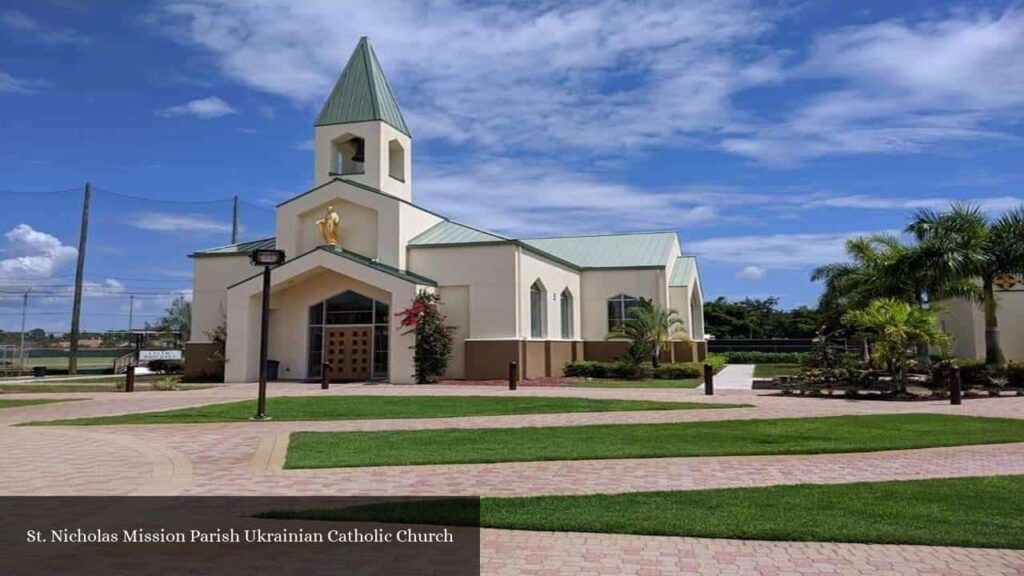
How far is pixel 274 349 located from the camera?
3120 centimetres

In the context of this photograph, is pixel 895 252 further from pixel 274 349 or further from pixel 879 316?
pixel 274 349

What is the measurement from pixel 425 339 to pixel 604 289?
12.2 metres

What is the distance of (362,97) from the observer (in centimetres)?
3372

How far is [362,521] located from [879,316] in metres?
19.1

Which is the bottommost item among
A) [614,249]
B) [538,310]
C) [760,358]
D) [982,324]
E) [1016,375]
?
[1016,375]

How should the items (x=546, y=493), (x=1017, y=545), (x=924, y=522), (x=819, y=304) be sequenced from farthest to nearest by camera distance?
(x=819, y=304), (x=546, y=493), (x=924, y=522), (x=1017, y=545)

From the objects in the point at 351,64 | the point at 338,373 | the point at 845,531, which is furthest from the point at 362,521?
the point at 351,64

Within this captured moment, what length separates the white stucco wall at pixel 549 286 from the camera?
3014 cm

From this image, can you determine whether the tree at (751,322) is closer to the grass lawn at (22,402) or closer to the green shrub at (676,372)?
the green shrub at (676,372)

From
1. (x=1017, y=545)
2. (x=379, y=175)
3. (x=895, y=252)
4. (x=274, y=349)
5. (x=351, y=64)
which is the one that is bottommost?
(x=1017, y=545)

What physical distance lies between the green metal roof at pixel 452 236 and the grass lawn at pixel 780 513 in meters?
22.5

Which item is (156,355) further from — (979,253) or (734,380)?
(979,253)

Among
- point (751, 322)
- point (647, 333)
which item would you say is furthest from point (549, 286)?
point (751, 322)

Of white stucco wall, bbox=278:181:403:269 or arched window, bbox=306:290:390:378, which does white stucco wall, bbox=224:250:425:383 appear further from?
white stucco wall, bbox=278:181:403:269
